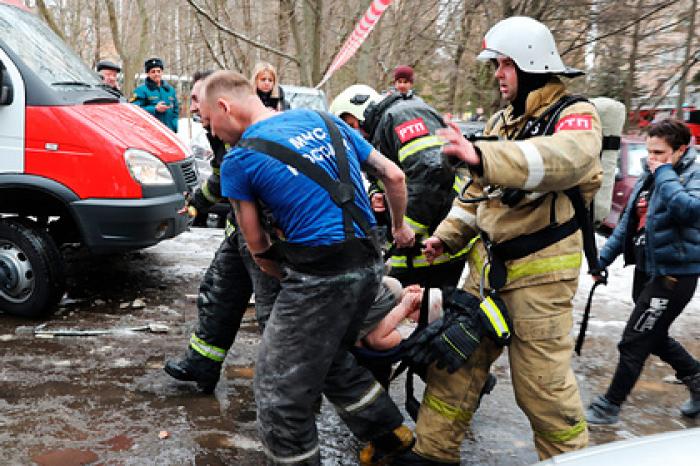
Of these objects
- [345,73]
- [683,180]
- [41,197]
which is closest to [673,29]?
[683,180]

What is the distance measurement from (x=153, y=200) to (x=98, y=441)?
2.10m

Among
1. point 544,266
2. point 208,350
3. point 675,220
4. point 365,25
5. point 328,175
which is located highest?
point 365,25

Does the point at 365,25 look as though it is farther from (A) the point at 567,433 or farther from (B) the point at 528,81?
(A) the point at 567,433

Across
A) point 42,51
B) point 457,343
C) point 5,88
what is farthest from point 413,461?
point 42,51

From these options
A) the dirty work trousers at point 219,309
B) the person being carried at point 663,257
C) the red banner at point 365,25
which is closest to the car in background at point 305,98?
A: the red banner at point 365,25

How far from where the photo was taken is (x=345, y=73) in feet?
88.8

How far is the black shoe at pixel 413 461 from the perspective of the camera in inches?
122

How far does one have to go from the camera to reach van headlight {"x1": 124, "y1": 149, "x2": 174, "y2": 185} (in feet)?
16.2

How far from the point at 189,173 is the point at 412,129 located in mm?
2707

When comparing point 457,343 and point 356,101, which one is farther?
point 356,101

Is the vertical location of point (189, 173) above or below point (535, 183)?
below

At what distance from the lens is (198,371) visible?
13.1ft

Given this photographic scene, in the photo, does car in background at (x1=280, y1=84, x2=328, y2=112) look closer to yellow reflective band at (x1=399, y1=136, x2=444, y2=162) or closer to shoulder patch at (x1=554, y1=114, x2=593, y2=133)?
yellow reflective band at (x1=399, y1=136, x2=444, y2=162)

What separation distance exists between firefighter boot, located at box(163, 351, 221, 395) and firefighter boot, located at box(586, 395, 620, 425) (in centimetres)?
230
